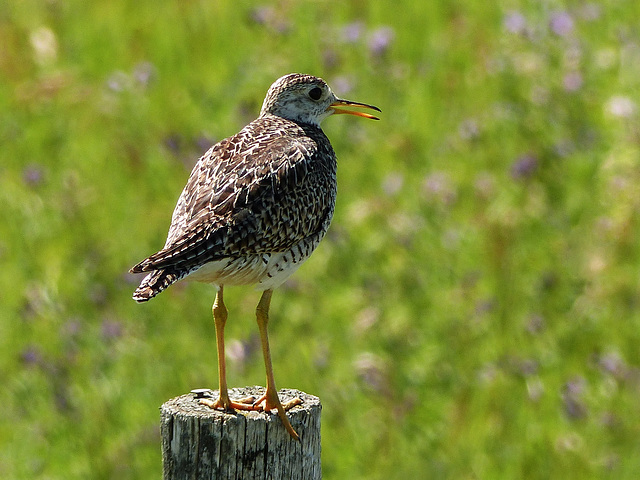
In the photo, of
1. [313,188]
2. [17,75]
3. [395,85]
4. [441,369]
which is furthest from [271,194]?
[17,75]

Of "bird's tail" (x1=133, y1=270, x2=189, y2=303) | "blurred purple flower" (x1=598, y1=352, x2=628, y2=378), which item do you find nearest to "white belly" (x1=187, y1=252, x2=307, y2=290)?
"bird's tail" (x1=133, y1=270, x2=189, y2=303)

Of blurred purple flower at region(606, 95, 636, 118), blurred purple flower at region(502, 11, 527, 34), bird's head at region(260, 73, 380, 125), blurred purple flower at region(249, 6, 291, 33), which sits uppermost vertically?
blurred purple flower at region(249, 6, 291, 33)

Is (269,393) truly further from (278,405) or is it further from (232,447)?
(232,447)

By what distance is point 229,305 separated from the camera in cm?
816

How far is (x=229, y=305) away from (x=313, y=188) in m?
3.14

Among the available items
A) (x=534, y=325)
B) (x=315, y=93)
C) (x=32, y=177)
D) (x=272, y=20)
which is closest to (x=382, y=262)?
(x=534, y=325)

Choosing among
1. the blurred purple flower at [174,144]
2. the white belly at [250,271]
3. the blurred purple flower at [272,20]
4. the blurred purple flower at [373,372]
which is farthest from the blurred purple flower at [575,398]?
the blurred purple flower at [272,20]

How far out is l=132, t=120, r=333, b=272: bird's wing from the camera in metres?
4.59

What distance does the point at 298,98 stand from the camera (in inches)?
237

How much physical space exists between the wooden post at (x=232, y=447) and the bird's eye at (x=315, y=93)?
7.30 ft

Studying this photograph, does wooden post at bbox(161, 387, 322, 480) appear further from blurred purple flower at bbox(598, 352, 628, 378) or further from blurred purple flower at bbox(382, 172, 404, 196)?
blurred purple flower at bbox(382, 172, 404, 196)

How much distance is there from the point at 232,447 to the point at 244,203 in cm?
115

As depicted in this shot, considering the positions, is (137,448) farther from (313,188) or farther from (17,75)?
(17,75)

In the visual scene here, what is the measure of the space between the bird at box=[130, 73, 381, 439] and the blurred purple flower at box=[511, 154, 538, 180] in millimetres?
3568
